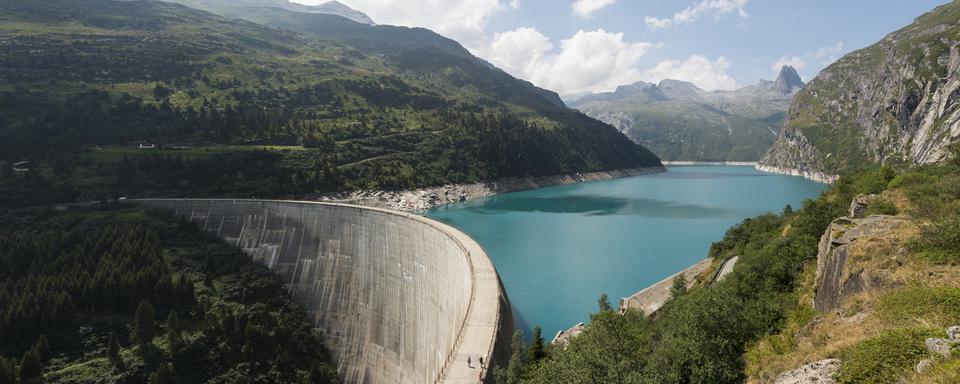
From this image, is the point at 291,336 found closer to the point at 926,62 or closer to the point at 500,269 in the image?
the point at 500,269

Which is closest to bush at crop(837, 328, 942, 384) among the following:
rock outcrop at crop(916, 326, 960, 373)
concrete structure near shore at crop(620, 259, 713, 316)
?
rock outcrop at crop(916, 326, 960, 373)

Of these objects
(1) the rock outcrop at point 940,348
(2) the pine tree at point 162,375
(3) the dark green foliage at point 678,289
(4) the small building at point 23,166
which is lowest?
(2) the pine tree at point 162,375

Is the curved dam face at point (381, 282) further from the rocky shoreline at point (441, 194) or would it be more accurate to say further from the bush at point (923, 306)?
the rocky shoreline at point (441, 194)

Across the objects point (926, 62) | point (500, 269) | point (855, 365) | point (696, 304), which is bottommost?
point (500, 269)

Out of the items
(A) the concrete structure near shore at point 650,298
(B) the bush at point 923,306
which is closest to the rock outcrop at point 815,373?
(B) the bush at point 923,306

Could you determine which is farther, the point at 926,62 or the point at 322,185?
the point at 926,62

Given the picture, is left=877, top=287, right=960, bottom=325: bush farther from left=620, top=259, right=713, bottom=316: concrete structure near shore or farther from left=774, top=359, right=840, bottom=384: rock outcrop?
left=620, top=259, right=713, bottom=316: concrete structure near shore

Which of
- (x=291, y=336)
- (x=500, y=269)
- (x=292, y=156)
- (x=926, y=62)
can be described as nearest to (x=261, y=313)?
(x=291, y=336)
